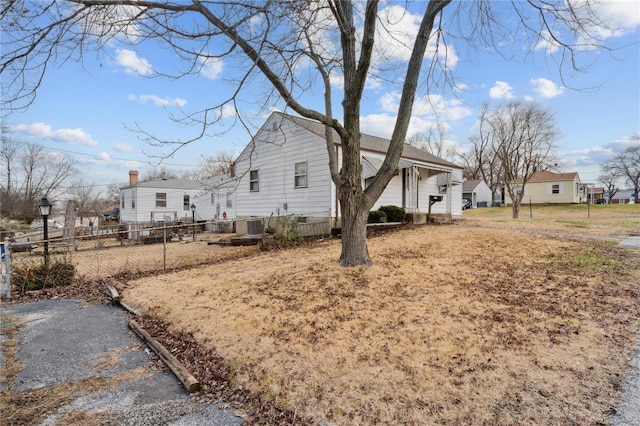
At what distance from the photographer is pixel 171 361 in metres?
3.37

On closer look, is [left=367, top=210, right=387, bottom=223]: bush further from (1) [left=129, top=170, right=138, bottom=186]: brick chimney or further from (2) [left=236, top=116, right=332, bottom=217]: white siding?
(1) [left=129, top=170, right=138, bottom=186]: brick chimney

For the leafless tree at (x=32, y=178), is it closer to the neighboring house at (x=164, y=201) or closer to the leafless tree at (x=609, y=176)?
the neighboring house at (x=164, y=201)

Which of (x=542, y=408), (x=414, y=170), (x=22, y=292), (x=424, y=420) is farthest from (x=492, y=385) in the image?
(x=414, y=170)

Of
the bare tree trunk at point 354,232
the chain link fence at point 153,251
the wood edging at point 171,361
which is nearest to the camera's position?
the wood edging at point 171,361

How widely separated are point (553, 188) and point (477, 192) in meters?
11.0

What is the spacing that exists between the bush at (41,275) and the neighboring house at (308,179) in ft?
24.1

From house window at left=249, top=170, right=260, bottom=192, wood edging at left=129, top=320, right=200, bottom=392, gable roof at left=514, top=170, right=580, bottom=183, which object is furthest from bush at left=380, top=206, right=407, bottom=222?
gable roof at left=514, top=170, right=580, bottom=183

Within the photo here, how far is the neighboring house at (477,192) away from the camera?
4771 centimetres

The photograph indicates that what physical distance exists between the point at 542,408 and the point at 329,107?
617cm

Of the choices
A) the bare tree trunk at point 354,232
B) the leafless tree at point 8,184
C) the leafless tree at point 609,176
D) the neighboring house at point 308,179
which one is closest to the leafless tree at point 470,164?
the leafless tree at point 609,176

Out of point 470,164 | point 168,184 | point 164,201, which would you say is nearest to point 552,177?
point 470,164

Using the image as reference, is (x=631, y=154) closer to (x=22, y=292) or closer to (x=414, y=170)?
(x=414, y=170)

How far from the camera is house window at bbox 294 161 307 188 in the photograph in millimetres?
13586

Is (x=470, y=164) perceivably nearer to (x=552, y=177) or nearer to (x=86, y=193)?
(x=552, y=177)
